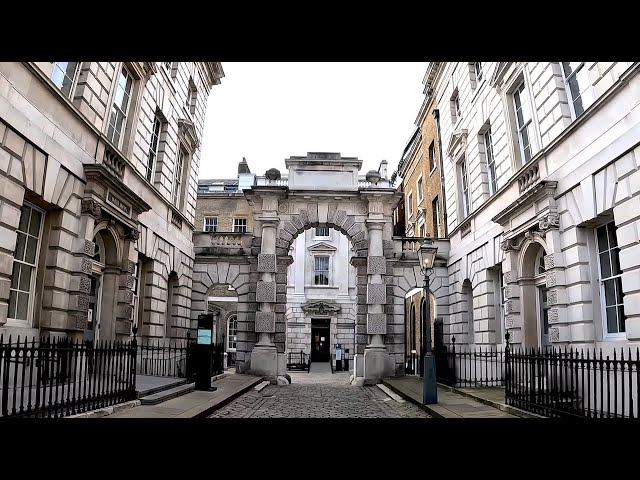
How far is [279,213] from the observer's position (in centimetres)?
2025

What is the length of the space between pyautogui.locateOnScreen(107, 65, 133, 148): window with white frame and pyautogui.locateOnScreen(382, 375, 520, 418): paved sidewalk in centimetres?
955

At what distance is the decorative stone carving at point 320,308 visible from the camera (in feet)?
108

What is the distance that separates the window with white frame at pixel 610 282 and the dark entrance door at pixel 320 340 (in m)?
24.2

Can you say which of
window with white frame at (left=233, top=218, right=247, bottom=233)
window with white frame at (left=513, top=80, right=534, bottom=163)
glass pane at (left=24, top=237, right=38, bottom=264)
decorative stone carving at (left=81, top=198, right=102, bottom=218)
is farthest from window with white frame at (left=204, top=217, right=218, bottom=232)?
glass pane at (left=24, top=237, right=38, bottom=264)

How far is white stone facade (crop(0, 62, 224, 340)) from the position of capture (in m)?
8.78

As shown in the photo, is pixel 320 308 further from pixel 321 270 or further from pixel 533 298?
pixel 533 298

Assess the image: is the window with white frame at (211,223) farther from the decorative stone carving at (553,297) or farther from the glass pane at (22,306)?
the decorative stone carving at (553,297)

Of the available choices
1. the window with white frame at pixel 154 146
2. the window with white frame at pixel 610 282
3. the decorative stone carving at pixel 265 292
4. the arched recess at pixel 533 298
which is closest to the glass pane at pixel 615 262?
the window with white frame at pixel 610 282

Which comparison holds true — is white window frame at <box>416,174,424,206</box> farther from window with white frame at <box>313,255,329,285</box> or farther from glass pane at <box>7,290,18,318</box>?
glass pane at <box>7,290,18,318</box>

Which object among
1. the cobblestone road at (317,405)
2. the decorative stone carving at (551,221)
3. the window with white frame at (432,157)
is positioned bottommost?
the cobblestone road at (317,405)

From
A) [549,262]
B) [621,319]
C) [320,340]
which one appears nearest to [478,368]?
[549,262]
